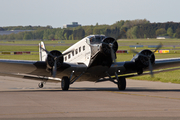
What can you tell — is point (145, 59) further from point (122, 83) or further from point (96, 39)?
point (96, 39)

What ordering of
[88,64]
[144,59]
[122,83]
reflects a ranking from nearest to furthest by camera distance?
1. [144,59]
2. [88,64]
3. [122,83]

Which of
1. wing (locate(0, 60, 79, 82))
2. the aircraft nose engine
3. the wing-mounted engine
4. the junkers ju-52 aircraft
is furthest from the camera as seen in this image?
the wing-mounted engine

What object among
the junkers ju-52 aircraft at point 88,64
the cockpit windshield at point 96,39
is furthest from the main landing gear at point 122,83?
the cockpit windshield at point 96,39

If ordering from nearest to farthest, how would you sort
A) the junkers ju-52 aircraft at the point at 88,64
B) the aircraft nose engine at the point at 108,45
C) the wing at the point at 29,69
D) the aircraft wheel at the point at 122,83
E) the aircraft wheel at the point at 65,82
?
the aircraft nose engine at the point at 108,45 → the junkers ju-52 aircraft at the point at 88,64 → the wing at the point at 29,69 → the aircraft wheel at the point at 65,82 → the aircraft wheel at the point at 122,83

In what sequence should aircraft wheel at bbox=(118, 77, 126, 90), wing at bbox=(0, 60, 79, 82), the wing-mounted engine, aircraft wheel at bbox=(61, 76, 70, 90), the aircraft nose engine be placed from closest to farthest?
the aircraft nose engine < wing at bbox=(0, 60, 79, 82) < the wing-mounted engine < aircraft wheel at bbox=(61, 76, 70, 90) < aircraft wheel at bbox=(118, 77, 126, 90)

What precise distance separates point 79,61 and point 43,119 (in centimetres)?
1446

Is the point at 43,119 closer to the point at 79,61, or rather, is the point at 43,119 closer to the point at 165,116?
the point at 165,116

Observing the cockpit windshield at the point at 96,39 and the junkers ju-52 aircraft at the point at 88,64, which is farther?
the cockpit windshield at the point at 96,39

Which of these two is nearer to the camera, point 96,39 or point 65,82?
point 96,39

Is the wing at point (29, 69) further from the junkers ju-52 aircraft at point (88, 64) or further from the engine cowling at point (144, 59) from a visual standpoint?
the engine cowling at point (144, 59)

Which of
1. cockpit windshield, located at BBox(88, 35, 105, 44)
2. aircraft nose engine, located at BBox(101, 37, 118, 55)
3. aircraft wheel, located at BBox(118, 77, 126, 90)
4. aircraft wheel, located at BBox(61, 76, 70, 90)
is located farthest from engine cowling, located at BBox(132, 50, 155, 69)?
aircraft wheel, located at BBox(61, 76, 70, 90)

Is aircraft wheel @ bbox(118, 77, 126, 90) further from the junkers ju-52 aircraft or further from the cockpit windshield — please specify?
the cockpit windshield

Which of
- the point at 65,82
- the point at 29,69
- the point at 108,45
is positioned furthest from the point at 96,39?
the point at 29,69

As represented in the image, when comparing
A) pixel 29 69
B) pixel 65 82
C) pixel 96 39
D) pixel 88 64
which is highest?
pixel 96 39
